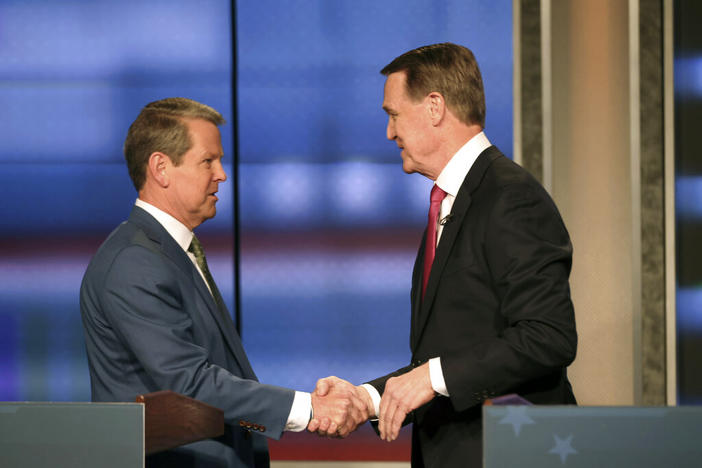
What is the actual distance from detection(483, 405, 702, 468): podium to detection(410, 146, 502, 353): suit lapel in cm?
58

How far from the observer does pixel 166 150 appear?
193cm

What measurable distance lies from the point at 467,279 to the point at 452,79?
48 cm

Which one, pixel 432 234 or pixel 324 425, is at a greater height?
pixel 432 234

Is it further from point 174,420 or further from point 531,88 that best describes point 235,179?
point 174,420

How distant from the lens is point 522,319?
1527 millimetres

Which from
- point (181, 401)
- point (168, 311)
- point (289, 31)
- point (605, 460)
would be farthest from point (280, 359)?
point (605, 460)

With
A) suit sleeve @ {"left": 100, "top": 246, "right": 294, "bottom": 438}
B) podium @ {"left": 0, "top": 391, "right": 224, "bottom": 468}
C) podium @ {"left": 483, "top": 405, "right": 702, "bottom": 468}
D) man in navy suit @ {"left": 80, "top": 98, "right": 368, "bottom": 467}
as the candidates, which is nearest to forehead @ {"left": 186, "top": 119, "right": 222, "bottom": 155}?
man in navy suit @ {"left": 80, "top": 98, "right": 368, "bottom": 467}

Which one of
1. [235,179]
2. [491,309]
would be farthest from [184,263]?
[235,179]

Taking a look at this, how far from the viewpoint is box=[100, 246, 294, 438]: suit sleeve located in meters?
1.63

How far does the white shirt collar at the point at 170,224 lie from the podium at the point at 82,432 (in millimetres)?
707

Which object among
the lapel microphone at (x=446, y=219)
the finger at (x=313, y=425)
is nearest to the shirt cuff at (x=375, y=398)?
the finger at (x=313, y=425)

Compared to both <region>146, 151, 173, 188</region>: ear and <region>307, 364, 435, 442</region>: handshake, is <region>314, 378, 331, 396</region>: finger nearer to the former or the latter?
<region>307, 364, 435, 442</region>: handshake

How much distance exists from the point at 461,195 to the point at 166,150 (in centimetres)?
74

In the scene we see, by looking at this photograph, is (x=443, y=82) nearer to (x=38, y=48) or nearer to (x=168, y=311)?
(x=168, y=311)
